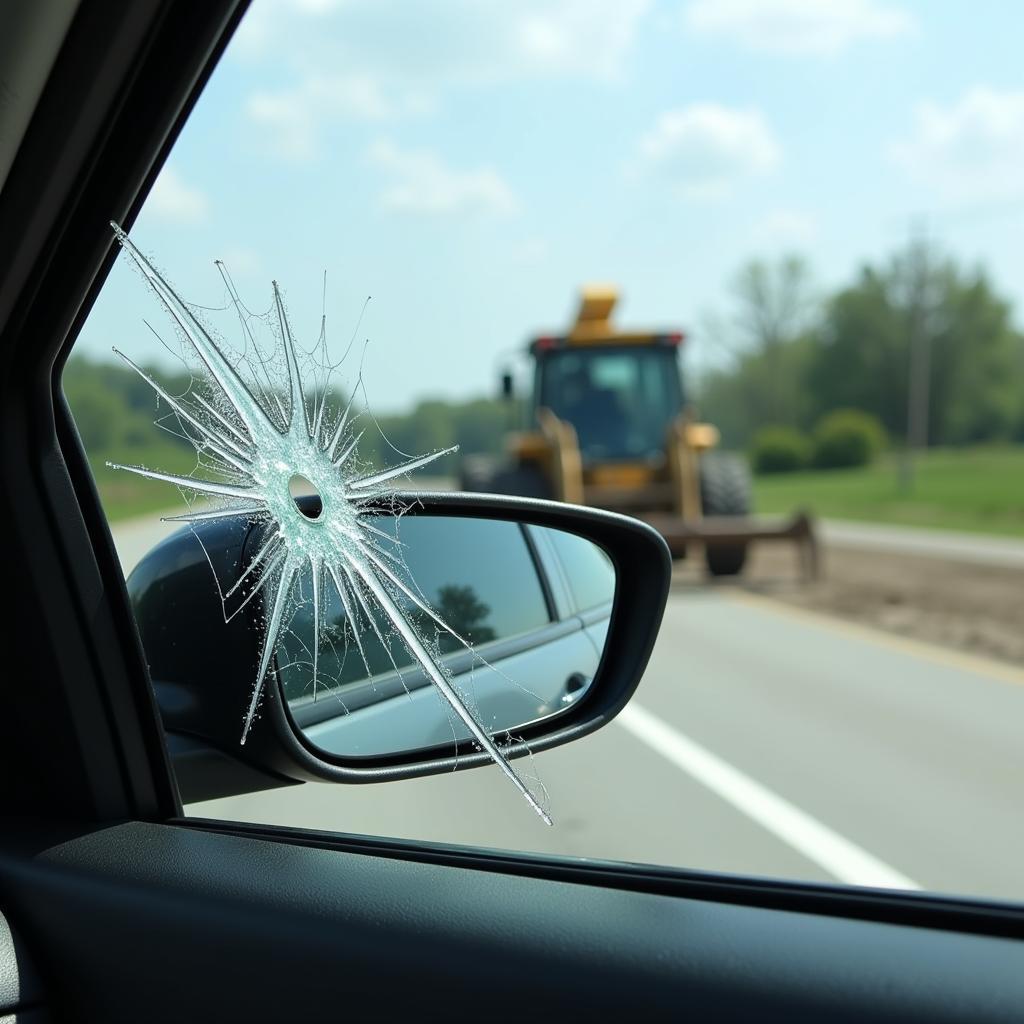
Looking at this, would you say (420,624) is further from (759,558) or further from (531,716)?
(759,558)

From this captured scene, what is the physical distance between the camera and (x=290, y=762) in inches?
70.2

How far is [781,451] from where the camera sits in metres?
44.1

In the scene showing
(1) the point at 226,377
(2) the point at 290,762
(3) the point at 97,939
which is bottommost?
(3) the point at 97,939

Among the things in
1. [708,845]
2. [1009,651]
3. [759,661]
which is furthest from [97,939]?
[1009,651]

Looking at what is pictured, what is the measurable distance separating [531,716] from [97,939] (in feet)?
2.13

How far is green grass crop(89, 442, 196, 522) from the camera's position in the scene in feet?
5.59

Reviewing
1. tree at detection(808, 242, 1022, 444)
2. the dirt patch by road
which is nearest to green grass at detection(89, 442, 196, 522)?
the dirt patch by road

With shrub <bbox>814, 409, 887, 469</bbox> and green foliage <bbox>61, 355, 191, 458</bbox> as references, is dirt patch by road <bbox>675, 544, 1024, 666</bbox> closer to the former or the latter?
green foliage <bbox>61, 355, 191, 458</bbox>

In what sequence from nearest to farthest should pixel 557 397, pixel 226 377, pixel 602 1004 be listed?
pixel 602 1004, pixel 226 377, pixel 557 397

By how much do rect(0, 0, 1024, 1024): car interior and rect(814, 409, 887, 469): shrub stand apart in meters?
46.5

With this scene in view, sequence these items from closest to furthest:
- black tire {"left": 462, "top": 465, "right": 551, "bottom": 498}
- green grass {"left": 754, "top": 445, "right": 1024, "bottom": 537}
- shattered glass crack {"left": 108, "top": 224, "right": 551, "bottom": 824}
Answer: shattered glass crack {"left": 108, "top": 224, "right": 551, "bottom": 824} < black tire {"left": 462, "top": 465, "right": 551, "bottom": 498} < green grass {"left": 754, "top": 445, "right": 1024, "bottom": 537}

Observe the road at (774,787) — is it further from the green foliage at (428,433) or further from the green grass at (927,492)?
the green grass at (927,492)

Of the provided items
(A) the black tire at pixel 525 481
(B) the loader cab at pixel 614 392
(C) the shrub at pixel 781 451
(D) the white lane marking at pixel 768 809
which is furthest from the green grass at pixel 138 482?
(C) the shrub at pixel 781 451

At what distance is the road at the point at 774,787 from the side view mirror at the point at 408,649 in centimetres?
30
